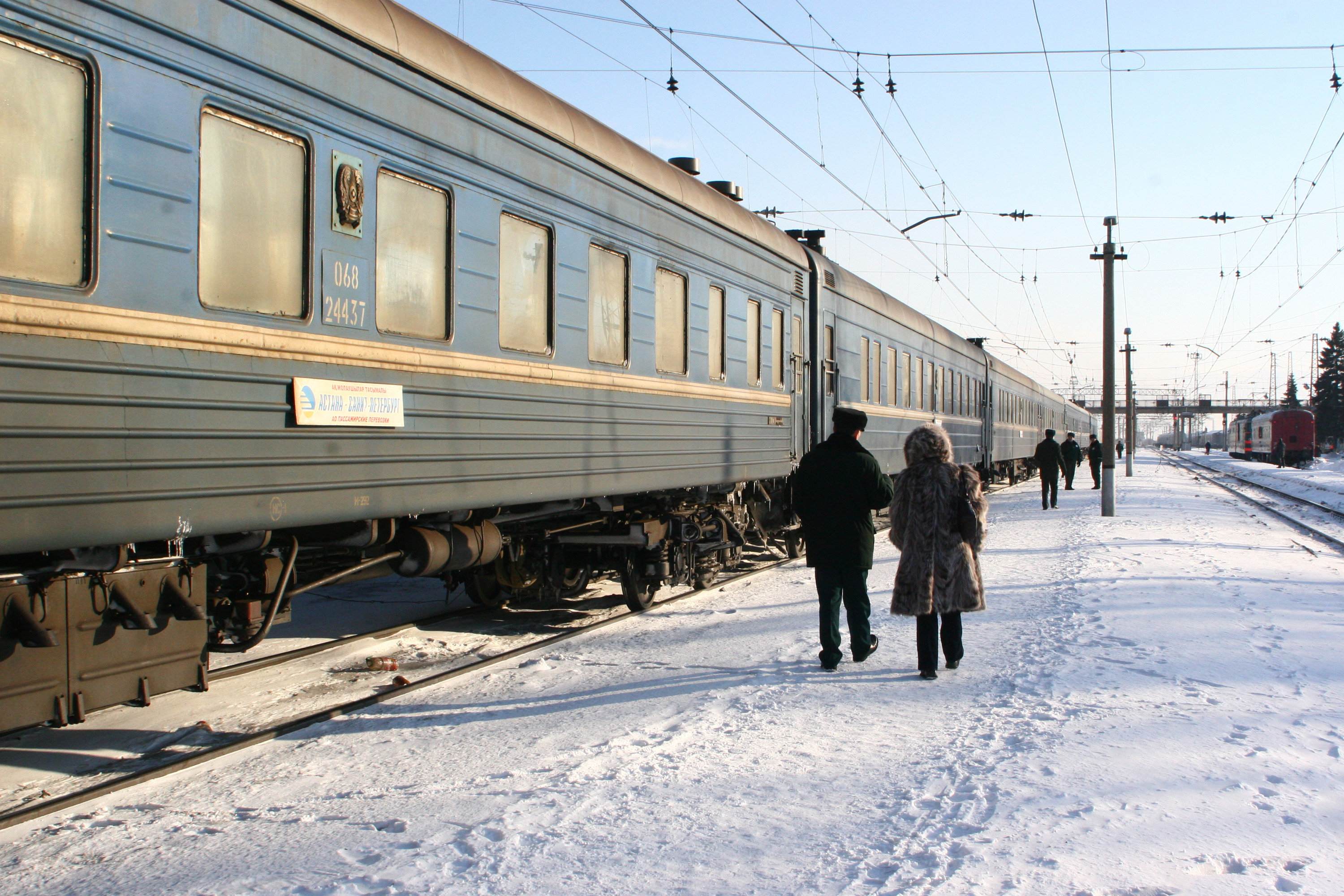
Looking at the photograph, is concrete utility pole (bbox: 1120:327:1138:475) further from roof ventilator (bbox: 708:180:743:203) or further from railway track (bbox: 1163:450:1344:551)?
roof ventilator (bbox: 708:180:743:203)

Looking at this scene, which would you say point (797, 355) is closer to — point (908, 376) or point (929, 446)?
point (929, 446)

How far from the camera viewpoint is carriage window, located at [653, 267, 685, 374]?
8.13 metres

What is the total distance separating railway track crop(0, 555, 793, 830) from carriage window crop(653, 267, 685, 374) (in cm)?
205

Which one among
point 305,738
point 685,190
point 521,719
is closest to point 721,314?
point 685,190

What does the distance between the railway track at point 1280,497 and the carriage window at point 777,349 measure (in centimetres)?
891

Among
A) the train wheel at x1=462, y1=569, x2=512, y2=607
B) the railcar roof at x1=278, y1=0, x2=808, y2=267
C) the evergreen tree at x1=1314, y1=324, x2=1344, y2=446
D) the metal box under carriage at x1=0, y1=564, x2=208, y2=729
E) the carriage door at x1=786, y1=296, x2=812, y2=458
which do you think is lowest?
the train wheel at x1=462, y1=569, x2=512, y2=607

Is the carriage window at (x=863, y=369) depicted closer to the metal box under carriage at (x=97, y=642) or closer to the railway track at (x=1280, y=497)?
the railway track at (x=1280, y=497)

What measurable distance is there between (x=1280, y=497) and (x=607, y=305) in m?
26.7

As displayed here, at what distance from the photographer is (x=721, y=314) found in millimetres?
9281

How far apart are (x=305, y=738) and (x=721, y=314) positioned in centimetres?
548

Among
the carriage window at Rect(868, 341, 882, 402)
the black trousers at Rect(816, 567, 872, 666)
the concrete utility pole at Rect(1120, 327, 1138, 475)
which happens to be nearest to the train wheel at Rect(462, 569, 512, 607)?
the black trousers at Rect(816, 567, 872, 666)

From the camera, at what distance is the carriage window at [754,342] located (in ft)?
32.6

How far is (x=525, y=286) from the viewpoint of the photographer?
21.0 ft

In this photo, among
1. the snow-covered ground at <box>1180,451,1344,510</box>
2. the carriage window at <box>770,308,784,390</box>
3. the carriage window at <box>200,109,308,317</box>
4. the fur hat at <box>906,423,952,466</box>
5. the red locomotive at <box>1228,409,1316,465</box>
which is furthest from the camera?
the red locomotive at <box>1228,409,1316,465</box>
